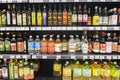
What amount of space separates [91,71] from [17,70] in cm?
123

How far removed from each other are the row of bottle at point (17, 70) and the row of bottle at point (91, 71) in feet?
1.86

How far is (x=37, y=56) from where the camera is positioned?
10.4ft

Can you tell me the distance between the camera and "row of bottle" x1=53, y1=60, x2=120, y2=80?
10.4 ft

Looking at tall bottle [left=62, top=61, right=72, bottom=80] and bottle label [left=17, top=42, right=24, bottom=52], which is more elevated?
bottle label [left=17, top=42, right=24, bottom=52]

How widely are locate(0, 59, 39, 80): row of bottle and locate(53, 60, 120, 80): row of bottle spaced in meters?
0.57

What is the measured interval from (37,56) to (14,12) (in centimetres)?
81

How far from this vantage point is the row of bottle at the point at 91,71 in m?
3.17

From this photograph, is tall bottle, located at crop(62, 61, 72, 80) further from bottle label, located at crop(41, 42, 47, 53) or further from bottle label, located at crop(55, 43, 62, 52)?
bottle label, located at crop(41, 42, 47, 53)

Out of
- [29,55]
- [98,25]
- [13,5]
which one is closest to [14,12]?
[13,5]

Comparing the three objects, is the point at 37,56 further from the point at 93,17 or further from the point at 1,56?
the point at 93,17

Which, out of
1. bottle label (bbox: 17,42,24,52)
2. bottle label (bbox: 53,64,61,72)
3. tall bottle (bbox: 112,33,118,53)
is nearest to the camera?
tall bottle (bbox: 112,33,118,53)

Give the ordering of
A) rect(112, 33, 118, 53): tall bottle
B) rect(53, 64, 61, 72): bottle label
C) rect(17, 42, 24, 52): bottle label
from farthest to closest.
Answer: rect(53, 64, 61, 72): bottle label, rect(17, 42, 24, 52): bottle label, rect(112, 33, 118, 53): tall bottle

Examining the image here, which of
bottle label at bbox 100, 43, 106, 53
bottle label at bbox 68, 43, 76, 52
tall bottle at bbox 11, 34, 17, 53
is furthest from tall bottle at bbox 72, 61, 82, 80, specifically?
tall bottle at bbox 11, 34, 17, 53

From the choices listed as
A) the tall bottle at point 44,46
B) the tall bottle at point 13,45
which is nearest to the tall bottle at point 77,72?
the tall bottle at point 44,46
